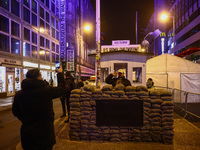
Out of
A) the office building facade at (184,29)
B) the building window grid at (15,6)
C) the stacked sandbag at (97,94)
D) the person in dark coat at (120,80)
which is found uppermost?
the office building facade at (184,29)

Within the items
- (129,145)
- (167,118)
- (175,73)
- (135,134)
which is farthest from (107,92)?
(175,73)

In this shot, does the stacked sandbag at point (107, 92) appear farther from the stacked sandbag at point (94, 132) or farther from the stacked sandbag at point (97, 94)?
the stacked sandbag at point (94, 132)

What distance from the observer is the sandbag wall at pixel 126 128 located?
4.29 m

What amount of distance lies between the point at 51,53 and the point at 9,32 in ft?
37.9

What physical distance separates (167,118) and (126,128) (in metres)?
1.15

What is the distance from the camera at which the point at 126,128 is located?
4324mm

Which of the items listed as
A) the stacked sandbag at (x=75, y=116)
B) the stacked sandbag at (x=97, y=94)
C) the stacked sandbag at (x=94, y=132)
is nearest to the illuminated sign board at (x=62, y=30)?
the stacked sandbag at (x=75, y=116)

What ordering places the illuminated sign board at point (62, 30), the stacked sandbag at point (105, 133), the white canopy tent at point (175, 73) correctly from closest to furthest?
the stacked sandbag at point (105, 133) → the white canopy tent at point (175, 73) → the illuminated sign board at point (62, 30)

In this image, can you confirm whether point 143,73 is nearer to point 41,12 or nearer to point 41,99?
point 41,99

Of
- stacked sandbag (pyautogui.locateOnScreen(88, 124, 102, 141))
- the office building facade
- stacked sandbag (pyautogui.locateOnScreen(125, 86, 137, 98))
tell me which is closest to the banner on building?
the office building facade

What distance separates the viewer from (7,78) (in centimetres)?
1716

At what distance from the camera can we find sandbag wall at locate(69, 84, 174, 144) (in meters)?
4.29

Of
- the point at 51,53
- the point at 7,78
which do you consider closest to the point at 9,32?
the point at 7,78

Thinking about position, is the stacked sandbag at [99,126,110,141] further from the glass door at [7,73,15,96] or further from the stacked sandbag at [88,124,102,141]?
the glass door at [7,73,15,96]
